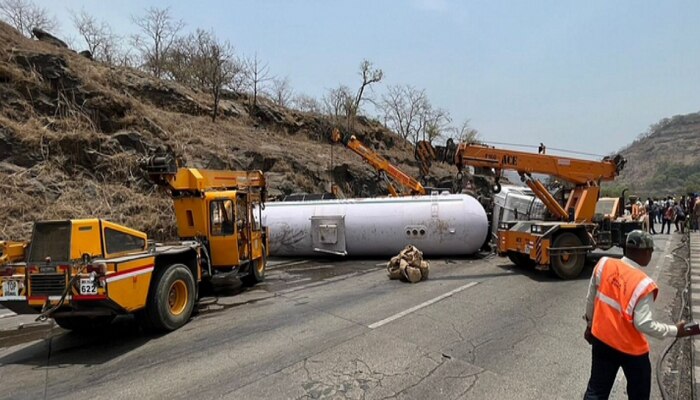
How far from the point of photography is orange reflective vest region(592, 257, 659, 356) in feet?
9.50

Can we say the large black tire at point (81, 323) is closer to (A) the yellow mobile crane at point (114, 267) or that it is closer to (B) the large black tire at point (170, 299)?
(A) the yellow mobile crane at point (114, 267)

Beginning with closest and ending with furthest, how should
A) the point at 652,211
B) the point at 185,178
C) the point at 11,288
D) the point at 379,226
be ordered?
the point at 11,288 → the point at 185,178 → the point at 379,226 → the point at 652,211

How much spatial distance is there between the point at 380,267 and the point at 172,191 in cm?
616

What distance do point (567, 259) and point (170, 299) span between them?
8.49 meters

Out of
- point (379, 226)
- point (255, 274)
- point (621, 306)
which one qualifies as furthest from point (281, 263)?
point (621, 306)

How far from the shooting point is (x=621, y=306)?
296 cm

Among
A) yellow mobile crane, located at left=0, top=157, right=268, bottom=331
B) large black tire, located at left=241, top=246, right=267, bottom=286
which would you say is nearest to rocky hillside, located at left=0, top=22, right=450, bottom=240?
large black tire, located at left=241, top=246, right=267, bottom=286

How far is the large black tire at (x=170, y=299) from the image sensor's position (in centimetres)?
619

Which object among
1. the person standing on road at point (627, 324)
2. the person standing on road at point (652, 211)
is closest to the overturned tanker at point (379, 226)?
the person standing on road at point (627, 324)

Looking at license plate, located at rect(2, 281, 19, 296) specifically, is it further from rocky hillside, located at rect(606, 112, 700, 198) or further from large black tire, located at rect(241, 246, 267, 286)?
rocky hillside, located at rect(606, 112, 700, 198)

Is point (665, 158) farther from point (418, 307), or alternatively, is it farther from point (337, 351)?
point (337, 351)

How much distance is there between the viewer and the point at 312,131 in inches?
1363

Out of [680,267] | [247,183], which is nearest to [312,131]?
[247,183]

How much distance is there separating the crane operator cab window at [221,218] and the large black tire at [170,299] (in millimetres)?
1791
